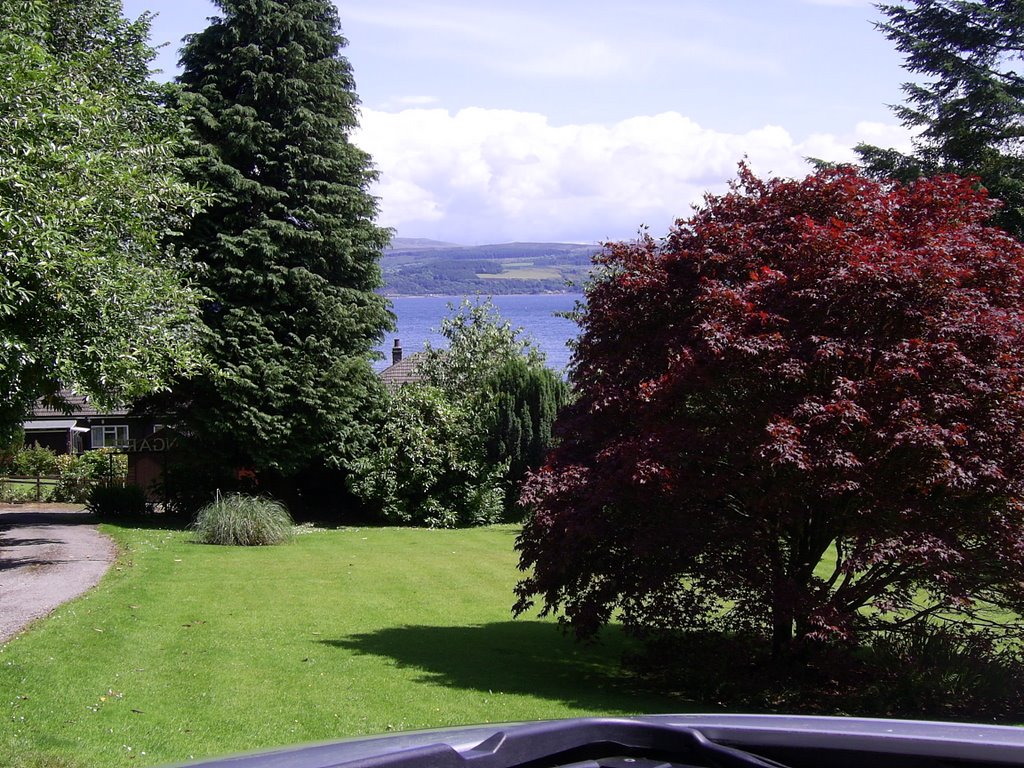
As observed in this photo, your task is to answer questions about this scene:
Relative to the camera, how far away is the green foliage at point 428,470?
26.0 metres

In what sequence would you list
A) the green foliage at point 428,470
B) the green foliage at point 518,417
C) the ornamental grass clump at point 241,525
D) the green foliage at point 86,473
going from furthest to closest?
the green foliage at point 86,473 < the green foliage at point 518,417 < the green foliage at point 428,470 < the ornamental grass clump at point 241,525

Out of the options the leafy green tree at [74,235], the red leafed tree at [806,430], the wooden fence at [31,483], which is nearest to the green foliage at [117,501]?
the wooden fence at [31,483]

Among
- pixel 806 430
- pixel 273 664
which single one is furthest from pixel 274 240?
pixel 806 430

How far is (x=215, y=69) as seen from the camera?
25453 millimetres

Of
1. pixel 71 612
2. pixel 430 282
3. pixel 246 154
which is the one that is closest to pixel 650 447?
pixel 71 612

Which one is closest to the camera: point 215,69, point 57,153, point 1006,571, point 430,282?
point 1006,571

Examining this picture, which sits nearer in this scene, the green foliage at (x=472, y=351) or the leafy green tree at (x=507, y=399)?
the leafy green tree at (x=507, y=399)

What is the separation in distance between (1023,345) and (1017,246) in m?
1.51

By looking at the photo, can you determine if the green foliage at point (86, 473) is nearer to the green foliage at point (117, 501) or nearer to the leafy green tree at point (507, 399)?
the green foliage at point (117, 501)

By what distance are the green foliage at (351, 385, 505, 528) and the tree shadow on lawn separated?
481 inches

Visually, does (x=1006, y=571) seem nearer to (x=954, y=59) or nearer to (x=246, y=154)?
(x=954, y=59)

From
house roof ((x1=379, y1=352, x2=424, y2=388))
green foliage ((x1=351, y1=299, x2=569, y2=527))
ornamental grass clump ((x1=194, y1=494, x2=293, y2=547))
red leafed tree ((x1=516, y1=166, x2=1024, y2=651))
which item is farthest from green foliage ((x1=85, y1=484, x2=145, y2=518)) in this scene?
red leafed tree ((x1=516, y1=166, x2=1024, y2=651))

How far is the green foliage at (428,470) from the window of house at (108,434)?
2319 cm

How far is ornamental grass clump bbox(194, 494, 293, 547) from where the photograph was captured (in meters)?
21.2
